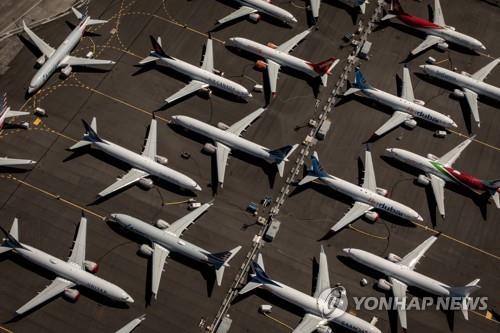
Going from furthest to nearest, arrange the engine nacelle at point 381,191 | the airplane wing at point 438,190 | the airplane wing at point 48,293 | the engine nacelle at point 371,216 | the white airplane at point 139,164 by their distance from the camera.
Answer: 1. the airplane wing at point 438,190
2. the engine nacelle at point 381,191
3. the engine nacelle at point 371,216
4. the white airplane at point 139,164
5. the airplane wing at point 48,293

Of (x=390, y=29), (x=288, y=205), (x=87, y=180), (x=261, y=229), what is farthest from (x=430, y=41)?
(x=87, y=180)

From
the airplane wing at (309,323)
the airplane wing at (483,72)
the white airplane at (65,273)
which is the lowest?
the white airplane at (65,273)

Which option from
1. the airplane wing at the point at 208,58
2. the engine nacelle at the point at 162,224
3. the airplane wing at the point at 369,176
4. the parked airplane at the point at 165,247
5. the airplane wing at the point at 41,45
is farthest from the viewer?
the airplane wing at the point at 208,58

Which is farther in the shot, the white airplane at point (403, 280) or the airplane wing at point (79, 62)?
the airplane wing at point (79, 62)

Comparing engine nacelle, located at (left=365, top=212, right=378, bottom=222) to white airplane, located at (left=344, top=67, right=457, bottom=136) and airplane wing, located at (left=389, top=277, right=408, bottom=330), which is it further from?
white airplane, located at (left=344, top=67, right=457, bottom=136)

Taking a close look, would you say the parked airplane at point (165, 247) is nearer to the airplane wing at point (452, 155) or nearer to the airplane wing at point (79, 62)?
the airplane wing at point (79, 62)

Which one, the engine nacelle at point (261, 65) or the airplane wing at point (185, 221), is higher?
the engine nacelle at point (261, 65)

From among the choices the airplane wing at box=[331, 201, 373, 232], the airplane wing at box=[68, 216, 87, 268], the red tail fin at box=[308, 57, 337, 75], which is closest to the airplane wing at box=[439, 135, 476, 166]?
the airplane wing at box=[331, 201, 373, 232]

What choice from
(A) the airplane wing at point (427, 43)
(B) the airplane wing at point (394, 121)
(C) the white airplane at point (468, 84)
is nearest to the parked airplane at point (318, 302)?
(B) the airplane wing at point (394, 121)
